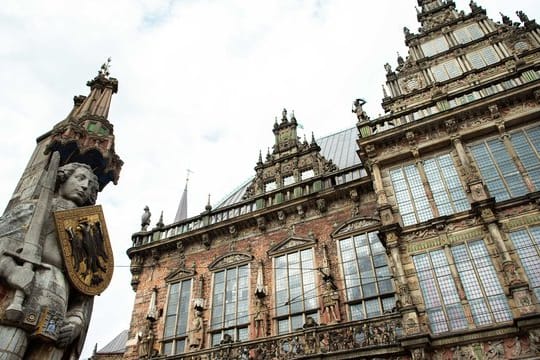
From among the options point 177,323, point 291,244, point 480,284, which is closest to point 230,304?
Answer: point 177,323

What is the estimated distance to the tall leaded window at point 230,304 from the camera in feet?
43.7

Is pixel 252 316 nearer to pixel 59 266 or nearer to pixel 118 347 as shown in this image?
pixel 59 266

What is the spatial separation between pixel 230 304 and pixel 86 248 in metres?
8.51

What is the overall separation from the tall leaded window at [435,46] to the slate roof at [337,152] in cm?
537

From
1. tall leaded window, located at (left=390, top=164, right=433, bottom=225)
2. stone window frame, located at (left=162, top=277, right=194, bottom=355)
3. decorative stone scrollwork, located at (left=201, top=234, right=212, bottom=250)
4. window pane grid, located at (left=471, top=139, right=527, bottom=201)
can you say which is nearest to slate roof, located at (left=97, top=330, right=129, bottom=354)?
stone window frame, located at (left=162, top=277, right=194, bottom=355)

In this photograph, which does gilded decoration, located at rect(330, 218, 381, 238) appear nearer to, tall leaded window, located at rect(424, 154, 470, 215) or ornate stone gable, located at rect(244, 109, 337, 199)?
tall leaded window, located at rect(424, 154, 470, 215)

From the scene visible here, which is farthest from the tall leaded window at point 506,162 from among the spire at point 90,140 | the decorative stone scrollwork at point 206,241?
the decorative stone scrollwork at point 206,241

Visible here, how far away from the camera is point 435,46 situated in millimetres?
17641

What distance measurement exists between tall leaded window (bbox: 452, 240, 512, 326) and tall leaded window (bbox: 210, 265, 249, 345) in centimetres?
713

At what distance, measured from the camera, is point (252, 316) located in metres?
13.2

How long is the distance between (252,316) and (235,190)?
32.7 ft

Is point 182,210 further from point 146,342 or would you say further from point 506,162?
point 506,162

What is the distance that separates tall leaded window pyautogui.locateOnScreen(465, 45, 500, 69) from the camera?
1562 centimetres

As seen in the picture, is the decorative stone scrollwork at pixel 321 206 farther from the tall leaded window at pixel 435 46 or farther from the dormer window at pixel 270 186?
the tall leaded window at pixel 435 46
